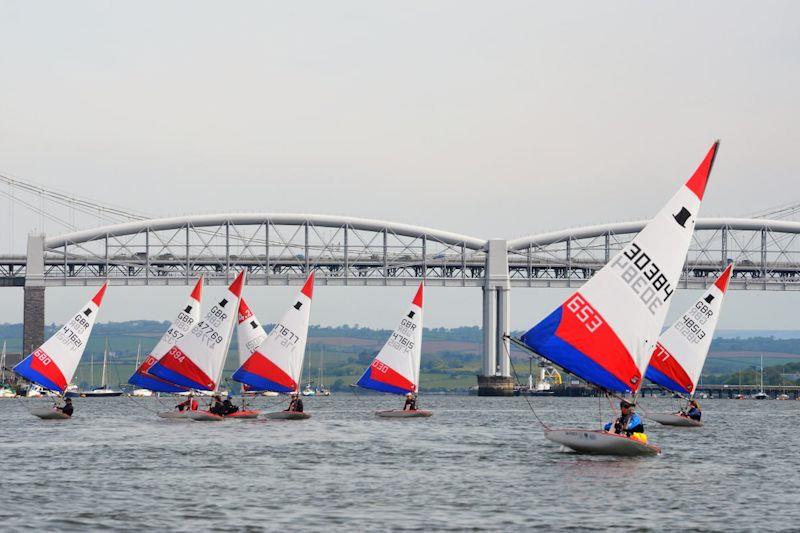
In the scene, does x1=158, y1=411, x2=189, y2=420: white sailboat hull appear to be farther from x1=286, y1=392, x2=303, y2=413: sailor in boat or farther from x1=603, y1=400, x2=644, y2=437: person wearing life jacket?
x1=603, y1=400, x2=644, y2=437: person wearing life jacket

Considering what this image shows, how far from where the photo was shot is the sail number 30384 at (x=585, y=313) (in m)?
40.3

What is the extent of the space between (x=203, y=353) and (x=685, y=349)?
23138 mm

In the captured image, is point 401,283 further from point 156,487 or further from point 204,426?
point 156,487

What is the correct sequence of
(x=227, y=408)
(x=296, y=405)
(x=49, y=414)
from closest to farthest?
(x=227, y=408) < (x=296, y=405) < (x=49, y=414)

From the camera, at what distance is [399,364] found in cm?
7669

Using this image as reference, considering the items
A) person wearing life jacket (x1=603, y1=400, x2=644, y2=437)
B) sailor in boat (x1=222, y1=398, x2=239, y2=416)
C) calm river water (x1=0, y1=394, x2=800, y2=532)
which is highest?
person wearing life jacket (x1=603, y1=400, x2=644, y2=437)

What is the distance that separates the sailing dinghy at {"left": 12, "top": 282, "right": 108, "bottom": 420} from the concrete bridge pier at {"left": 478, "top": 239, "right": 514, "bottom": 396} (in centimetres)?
9837

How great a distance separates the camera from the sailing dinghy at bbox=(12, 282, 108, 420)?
70625 mm

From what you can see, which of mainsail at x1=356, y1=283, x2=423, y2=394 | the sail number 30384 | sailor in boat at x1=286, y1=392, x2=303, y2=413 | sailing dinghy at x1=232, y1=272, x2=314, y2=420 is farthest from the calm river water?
mainsail at x1=356, y1=283, x2=423, y2=394

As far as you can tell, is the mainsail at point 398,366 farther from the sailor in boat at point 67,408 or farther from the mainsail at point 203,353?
the sailor in boat at point 67,408

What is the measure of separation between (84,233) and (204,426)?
120 meters

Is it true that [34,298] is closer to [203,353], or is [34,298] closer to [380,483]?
[203,353]

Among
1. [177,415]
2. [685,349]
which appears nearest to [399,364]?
[177,415]

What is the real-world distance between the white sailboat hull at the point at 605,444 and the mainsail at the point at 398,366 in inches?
1314
